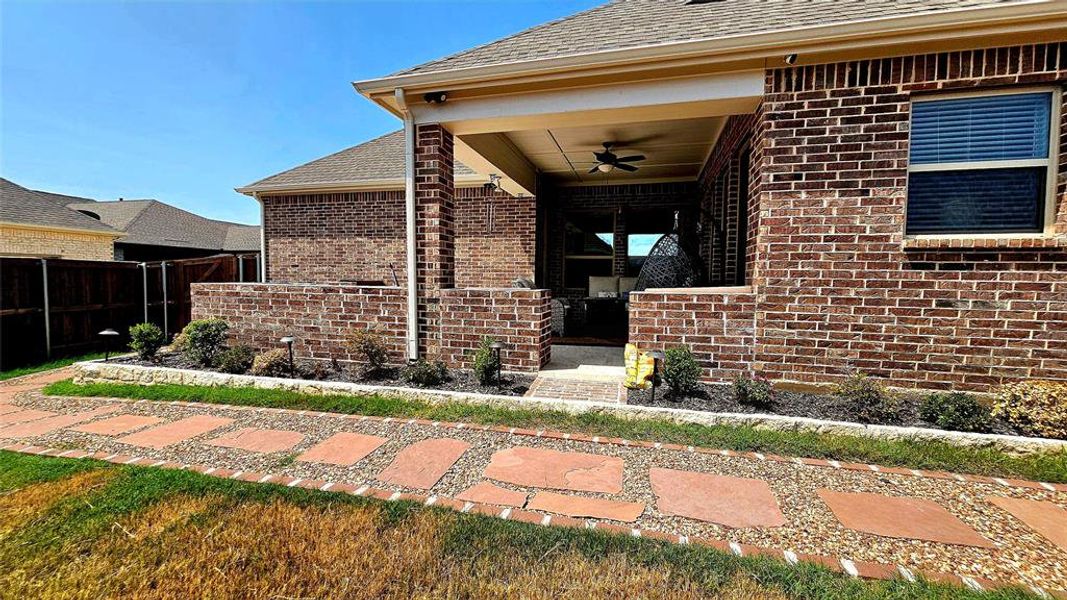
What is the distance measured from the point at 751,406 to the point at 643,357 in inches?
38.6

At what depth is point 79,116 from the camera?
389 inches

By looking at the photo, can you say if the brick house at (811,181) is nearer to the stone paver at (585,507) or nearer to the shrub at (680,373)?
the shrub at (680,373)

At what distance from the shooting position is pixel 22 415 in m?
3.85

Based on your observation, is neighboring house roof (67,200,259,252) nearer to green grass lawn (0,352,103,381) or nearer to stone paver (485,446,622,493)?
green grass lawn (0,352,103,381)

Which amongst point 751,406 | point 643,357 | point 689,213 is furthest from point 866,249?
point 689,213

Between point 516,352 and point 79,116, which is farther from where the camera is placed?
point 79,116

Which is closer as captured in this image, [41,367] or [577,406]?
[577,406]

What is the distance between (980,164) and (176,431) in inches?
281

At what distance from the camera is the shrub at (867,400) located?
3287 millimetres

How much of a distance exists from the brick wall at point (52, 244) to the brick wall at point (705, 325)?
1789 centimetres

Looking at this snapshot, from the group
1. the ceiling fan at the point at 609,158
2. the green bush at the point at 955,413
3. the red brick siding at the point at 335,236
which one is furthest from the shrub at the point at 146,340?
the green bush at the point at 955,413

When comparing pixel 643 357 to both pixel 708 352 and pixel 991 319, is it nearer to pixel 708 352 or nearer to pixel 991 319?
pixel 708 352

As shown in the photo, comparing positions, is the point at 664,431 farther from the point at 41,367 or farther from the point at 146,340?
the point at 41,367

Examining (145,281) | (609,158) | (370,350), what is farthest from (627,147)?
(145,281)
